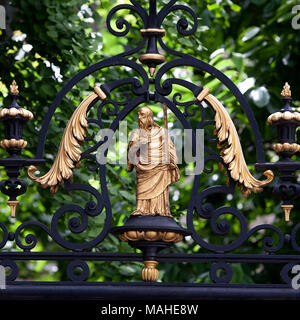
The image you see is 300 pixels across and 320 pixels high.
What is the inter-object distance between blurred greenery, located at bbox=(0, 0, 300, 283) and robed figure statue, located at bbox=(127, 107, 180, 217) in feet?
6.66

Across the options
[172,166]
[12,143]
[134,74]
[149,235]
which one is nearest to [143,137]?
[172,166]

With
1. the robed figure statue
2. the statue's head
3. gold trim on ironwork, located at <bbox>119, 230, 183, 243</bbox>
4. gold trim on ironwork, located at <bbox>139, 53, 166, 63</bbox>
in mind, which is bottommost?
gold trim on ironwork, located at <bbox>119, 230, 183, 243</bbox>

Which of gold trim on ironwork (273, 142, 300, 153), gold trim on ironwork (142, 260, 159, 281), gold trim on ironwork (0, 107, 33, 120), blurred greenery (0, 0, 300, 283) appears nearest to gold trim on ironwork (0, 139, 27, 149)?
gold trim on ironwork (0, 107, 33, 120)

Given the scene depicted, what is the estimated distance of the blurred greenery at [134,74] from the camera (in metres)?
A: 10.3

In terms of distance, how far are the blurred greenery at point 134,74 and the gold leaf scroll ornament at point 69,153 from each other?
2144mm

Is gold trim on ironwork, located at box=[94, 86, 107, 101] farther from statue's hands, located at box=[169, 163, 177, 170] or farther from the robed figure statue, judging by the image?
statue's hands, located at box=[169, 163, 177, 170]

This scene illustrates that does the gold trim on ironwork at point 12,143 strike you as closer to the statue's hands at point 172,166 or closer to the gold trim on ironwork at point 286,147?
the statue's hands at point 172,166

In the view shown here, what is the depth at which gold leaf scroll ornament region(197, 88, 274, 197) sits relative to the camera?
293 inches

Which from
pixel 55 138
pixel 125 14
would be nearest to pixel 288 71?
pixel 125 14

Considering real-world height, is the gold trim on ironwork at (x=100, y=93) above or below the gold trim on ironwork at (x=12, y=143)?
above

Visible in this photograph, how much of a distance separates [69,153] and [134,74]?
170 inches

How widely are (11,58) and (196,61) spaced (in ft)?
10.8

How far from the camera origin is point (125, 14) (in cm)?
1119

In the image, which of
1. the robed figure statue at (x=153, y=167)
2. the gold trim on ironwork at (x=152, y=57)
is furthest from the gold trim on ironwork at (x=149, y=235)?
the gold trim on ironwork at (x=152, y=57)
